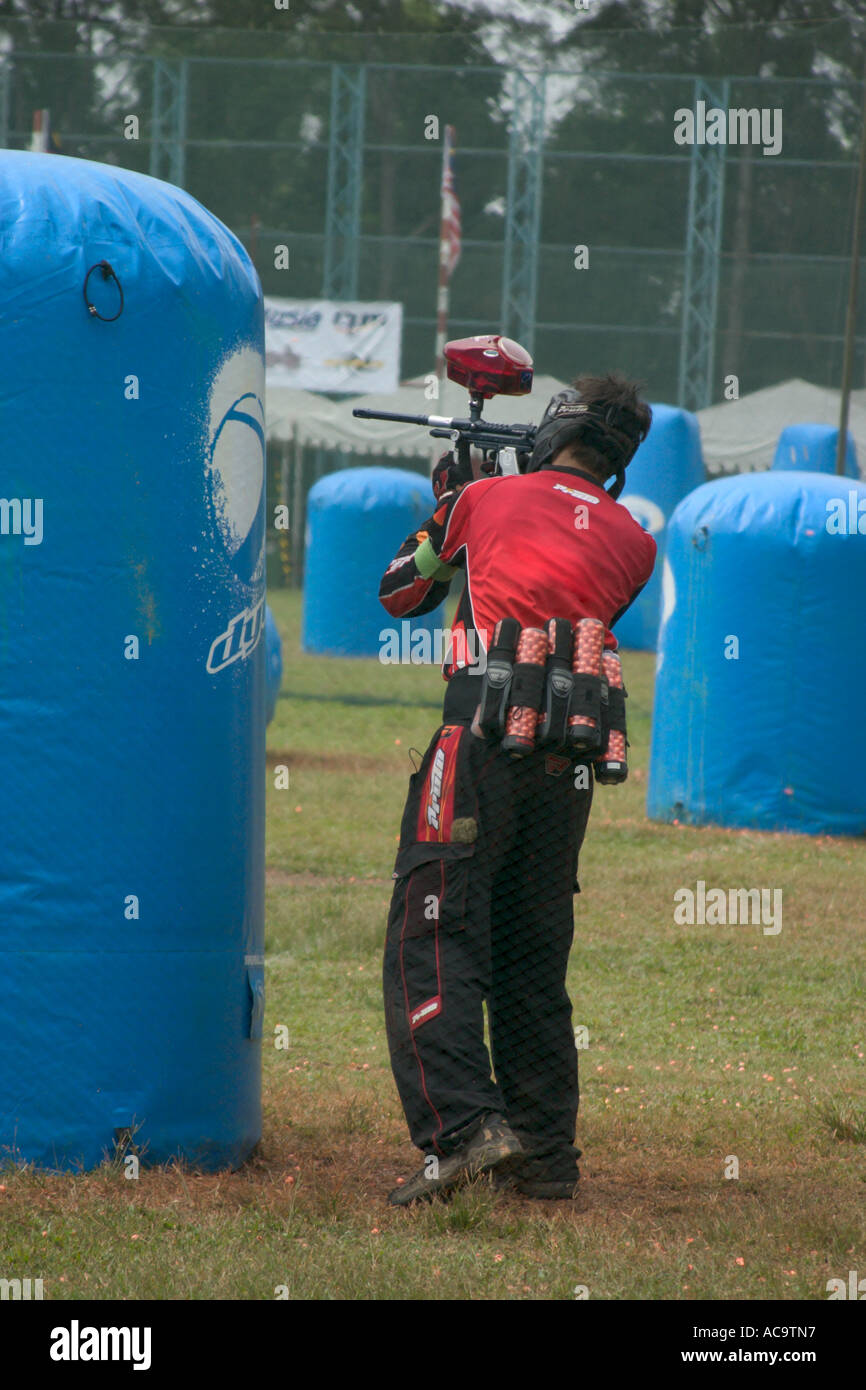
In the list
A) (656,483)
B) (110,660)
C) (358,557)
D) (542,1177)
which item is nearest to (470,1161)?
(542,1177)

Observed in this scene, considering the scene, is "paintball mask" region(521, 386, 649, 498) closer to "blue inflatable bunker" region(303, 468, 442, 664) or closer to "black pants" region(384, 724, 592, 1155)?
"black pants" region(384, 724, 592, 1155)

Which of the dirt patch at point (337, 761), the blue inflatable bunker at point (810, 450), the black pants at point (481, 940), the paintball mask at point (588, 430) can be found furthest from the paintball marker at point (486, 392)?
the blue inflatable bunker at point (810, 450)

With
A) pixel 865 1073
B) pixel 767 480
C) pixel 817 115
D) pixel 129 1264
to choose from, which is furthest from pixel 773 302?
pixel 129 1264

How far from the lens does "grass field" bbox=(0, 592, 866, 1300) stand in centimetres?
343

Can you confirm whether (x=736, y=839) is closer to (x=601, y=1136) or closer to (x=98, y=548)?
(x=601, y=1136)

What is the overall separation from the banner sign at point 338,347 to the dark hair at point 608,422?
25973mm

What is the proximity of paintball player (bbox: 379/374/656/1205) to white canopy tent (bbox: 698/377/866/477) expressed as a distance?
23.5 m

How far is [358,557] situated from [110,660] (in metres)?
14.6

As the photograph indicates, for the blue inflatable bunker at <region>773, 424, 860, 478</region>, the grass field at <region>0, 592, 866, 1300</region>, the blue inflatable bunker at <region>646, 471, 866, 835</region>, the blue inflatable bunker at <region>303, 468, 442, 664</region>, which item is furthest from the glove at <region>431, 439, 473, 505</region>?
the blue inflatable bunker at <region>773, 424, 860, 478</region>

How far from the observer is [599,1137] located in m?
4.62

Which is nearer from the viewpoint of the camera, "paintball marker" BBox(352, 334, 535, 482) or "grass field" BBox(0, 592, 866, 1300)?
"grass field" BBox(0, 592, 866, 1300)

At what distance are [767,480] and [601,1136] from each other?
18.9ft

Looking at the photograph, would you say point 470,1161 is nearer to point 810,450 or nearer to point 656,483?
point 656,483

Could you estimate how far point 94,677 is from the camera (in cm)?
373
